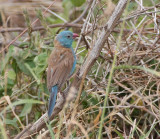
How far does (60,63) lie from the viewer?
384cm

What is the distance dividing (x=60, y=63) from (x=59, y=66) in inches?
2.2

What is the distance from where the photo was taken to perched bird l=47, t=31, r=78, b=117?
3.55 metres

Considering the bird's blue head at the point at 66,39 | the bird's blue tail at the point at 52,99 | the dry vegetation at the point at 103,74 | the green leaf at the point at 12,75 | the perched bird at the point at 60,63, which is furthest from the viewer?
the green leaf at the point at 12,75

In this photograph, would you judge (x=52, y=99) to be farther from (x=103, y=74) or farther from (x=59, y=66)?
(x=103, y=74)

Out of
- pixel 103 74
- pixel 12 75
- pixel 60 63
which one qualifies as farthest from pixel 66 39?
pixel 12 75

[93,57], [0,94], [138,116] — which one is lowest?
[138,116]

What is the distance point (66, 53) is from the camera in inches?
155

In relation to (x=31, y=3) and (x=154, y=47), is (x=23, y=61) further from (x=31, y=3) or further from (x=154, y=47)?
(x=31, y=3)

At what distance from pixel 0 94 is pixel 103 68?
1.20 m

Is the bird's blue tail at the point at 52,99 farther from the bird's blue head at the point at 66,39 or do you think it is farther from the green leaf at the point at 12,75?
the green leaf at the point at 12,75

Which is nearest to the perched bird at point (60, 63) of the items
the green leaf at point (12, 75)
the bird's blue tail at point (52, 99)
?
the bird's blue tail at point (52, 99)

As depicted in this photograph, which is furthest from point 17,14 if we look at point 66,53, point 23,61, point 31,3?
point 66,53

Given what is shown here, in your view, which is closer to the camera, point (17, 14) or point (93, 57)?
point (93, 57)

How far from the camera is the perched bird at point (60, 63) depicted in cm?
355
